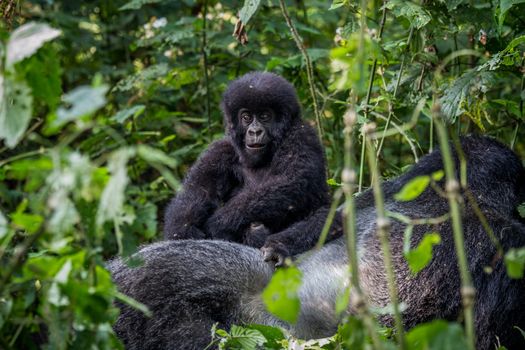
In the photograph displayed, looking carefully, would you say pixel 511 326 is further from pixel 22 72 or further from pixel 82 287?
pixel 22 72

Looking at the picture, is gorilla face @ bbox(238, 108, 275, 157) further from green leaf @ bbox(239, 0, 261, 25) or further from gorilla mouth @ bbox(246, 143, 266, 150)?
green leaf @ bbox(239, 0, 261, 25)

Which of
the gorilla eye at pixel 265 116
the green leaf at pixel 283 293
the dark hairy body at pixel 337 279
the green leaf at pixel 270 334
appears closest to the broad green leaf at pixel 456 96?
the dark hairy body at pixel 337 279

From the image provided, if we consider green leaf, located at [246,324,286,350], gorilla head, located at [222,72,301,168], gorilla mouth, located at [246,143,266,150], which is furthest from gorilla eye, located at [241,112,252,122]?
green leaf, located at [246,324,286,350]

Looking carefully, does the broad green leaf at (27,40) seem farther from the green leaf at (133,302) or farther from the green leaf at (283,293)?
the green leaf at (283,293)

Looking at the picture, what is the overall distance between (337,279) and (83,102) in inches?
72.6

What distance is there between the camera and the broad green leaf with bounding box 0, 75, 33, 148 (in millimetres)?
1715

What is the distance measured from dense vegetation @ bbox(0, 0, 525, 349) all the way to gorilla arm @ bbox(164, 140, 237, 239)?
0.19 meters

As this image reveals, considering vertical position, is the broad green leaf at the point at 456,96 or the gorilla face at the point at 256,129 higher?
the broad green leaf at the point at 456,96

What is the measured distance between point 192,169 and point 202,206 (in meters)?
0.27

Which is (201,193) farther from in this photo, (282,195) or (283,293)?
(283,293)

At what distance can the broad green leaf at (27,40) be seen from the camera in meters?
1.70

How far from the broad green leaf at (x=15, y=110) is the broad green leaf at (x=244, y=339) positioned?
111 centimetres

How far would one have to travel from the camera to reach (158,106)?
546cm

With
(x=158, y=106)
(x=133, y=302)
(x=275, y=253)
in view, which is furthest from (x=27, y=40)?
(x=158, y=106)
